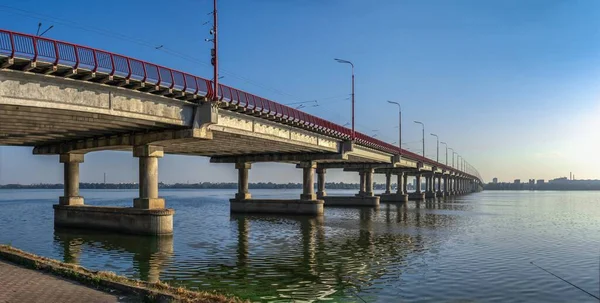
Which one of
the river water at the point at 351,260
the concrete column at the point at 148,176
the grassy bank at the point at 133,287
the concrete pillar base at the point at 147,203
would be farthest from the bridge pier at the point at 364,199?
the grassy bank at the point at 133,287

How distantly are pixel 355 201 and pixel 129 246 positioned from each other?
65.5 meters

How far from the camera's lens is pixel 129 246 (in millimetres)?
31141

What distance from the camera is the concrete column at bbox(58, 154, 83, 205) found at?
146 feet

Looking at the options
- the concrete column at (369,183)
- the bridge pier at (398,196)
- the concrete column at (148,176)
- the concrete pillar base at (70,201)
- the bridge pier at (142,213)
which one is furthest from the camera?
the bridge pier at (398,196)

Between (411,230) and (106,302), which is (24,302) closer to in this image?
(106,302)

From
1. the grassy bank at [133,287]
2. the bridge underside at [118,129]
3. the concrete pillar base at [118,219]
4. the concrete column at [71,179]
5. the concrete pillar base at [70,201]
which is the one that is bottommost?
the concrete pillar base at [118,219]

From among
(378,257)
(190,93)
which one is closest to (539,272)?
(378,257)

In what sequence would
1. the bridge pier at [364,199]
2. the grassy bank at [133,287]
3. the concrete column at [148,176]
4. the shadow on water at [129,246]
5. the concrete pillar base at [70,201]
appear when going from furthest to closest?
1. the bridge pier at [364,199]
2. the concrete pillar base at [70,201]
3. the concrete column at [148,176]
4. the shadow on water at [129,246]
5. the grassy bank at [133,287]

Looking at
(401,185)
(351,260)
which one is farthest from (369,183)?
(351,260)

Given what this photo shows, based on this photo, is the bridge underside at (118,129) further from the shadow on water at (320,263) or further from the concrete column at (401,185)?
the concrete column at (401,185)

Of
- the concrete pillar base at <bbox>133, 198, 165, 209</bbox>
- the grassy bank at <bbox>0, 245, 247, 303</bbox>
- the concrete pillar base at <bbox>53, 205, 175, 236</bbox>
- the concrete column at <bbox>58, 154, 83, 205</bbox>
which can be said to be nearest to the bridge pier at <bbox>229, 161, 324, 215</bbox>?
the concrete column at <bbox>58, 154, 83, 205</bbox>

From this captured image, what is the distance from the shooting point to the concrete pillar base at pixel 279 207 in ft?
207

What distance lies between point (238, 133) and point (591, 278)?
26637 millimetres

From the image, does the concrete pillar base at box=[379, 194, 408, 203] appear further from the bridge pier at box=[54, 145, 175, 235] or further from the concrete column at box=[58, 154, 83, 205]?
the bridge pier at box=[54, 145, 175, 235]
